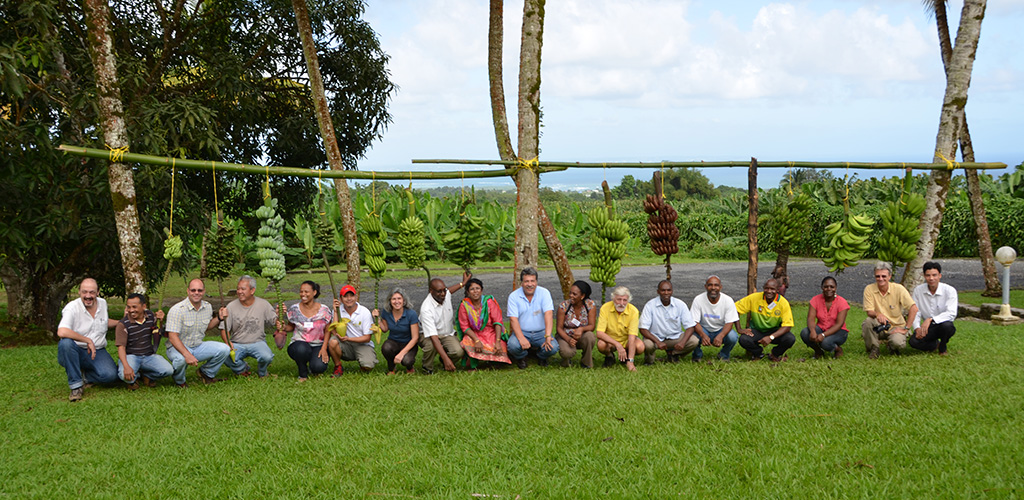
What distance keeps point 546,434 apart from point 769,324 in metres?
3.45

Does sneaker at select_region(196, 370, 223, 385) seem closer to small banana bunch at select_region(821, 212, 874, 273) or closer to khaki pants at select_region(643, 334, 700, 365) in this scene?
khaki pants at select_region(643, 334, 700, 365)

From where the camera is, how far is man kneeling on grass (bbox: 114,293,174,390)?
256 inches

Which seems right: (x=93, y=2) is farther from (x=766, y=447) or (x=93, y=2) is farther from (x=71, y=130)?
(x=766, y=447)

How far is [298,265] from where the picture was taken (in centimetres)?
2233

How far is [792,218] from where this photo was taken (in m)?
7.98

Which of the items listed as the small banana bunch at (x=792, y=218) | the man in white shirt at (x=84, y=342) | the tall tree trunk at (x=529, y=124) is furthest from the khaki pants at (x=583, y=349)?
the man in white shirt at (x=84, y=342)

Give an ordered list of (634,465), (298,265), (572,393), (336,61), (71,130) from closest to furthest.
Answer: (634,465) → (572,393) → (71,130) → (336,61) → (298,265)

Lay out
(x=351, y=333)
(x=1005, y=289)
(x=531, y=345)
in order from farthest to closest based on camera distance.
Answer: (x=1005, y=289), (x=531, y=345), (x=351, y=333)

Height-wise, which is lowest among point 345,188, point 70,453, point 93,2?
point 70,453

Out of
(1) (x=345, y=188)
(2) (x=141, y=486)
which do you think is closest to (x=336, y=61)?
(1) (x=345, y=188)

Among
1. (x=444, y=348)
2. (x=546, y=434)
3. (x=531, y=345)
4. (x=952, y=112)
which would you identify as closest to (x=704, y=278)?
(x=952, y=112)

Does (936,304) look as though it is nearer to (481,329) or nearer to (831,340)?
(831,340)

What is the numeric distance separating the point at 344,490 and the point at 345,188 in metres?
7.44

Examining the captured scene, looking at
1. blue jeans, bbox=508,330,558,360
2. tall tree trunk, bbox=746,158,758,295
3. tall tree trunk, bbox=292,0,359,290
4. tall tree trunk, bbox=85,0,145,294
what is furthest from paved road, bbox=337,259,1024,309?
blue jeans, bbox=508,330,558,360
